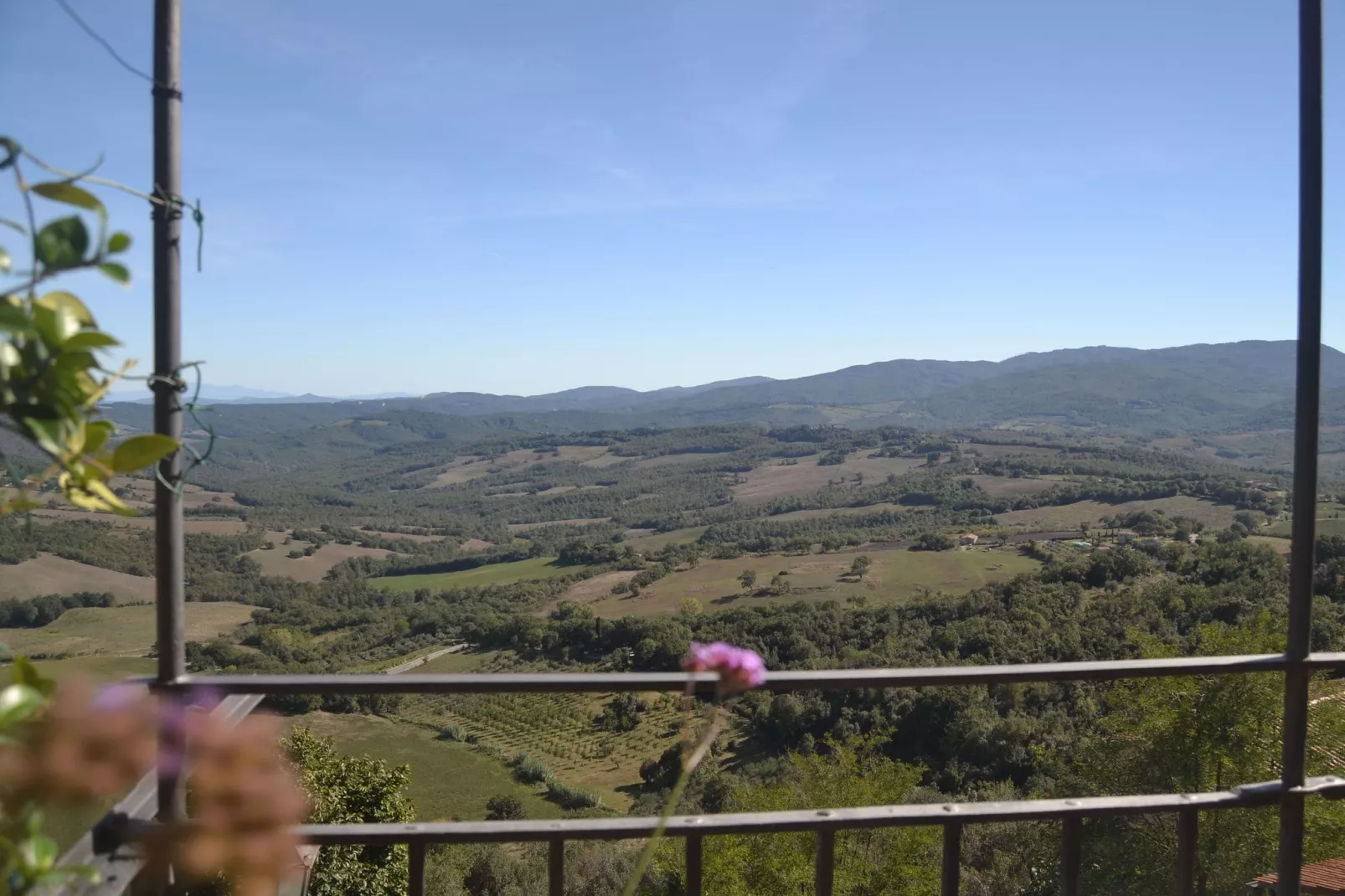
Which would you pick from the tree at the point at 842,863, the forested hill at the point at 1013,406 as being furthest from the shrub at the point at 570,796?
the forested hill at the point at 1013,406

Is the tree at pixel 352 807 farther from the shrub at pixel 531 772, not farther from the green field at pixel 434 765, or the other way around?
the shrub at pixel 531 772

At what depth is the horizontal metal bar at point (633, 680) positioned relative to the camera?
1295 millimetres

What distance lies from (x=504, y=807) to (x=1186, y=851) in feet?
58.4

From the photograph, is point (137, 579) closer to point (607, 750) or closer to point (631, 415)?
point (607, 750)

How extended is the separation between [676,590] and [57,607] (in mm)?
26160

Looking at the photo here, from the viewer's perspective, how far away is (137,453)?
766 millimetres

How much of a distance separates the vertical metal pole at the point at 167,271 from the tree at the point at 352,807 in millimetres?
8447

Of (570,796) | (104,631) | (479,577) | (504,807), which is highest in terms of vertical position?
(104,631)

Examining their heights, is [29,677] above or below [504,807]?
above

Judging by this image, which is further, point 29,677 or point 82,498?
point 82,498

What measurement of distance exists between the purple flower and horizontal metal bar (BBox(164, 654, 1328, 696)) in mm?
267

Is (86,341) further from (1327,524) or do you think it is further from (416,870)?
(1327,524)

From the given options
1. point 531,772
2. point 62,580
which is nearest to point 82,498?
point 531,772

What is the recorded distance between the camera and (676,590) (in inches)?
1677
